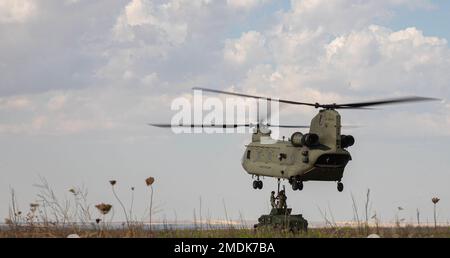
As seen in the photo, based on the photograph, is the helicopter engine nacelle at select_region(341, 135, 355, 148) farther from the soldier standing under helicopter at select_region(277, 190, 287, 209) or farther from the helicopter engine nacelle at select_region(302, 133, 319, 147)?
the soldier standing under helicopter at select_region(277, 190, 287, 209)

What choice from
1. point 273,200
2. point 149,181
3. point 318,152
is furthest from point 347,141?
point 149,181

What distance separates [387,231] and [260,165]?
639 inches

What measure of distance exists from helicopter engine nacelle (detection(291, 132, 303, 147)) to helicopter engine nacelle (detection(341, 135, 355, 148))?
1880mm

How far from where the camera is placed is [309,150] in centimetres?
2942

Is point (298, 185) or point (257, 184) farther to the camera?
point (257, 184)

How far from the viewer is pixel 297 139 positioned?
29.7 m

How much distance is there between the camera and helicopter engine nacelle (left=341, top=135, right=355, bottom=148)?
29297 millimetres

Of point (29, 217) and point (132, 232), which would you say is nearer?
point (132, 232)

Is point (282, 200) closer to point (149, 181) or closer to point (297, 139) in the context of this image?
point (297, 139)

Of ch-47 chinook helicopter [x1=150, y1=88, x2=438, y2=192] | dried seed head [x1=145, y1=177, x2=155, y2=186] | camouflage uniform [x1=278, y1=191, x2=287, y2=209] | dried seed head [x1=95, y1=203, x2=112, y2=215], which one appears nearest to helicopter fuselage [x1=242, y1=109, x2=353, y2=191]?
ch-47 chinook helicopter [x1=150, y1=88, x2=438, y2=192]

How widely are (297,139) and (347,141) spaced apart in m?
2.25
